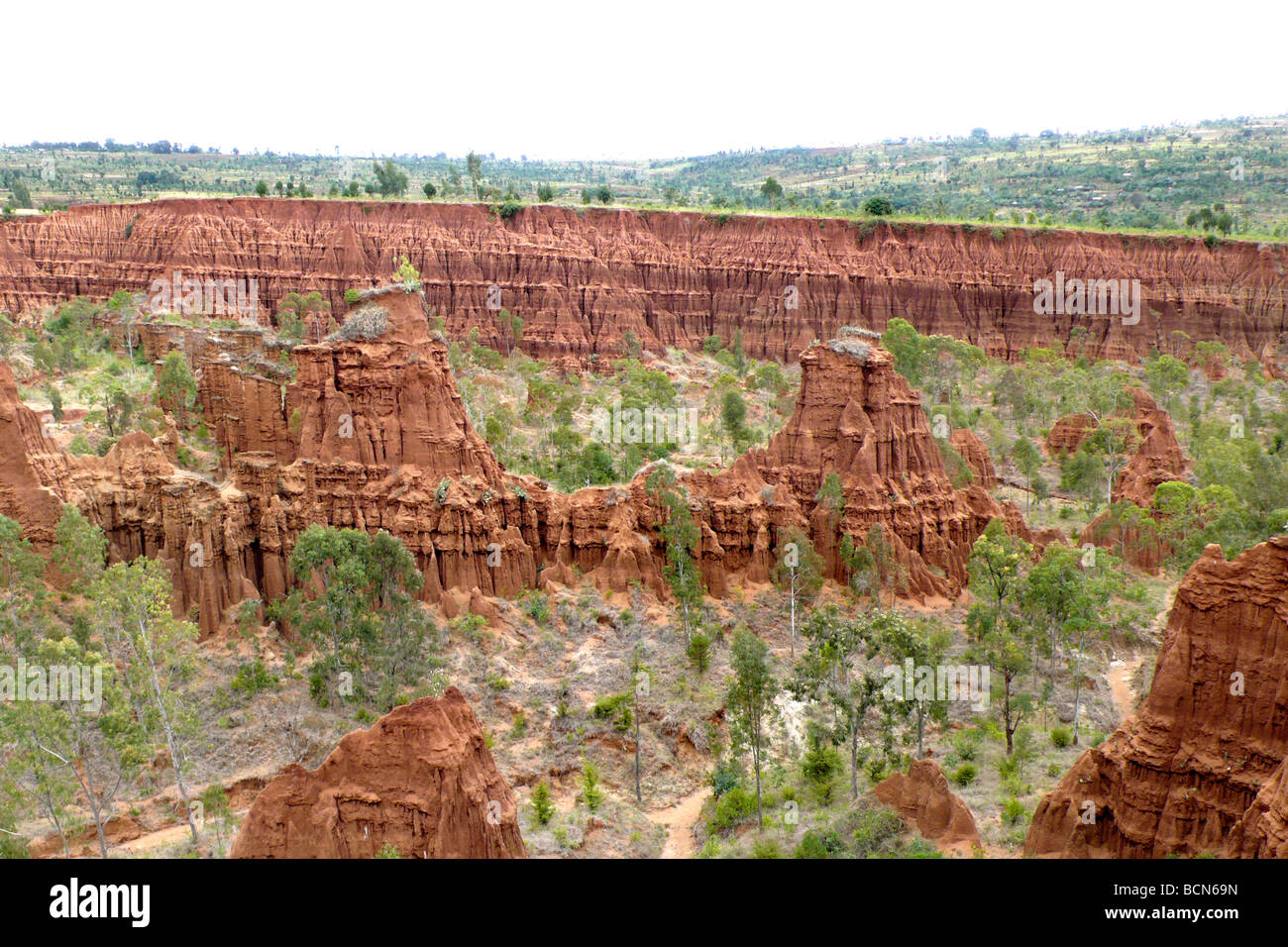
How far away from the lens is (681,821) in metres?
33.0

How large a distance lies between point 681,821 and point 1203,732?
15.7m

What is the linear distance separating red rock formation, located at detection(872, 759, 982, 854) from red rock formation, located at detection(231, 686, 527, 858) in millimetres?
10542

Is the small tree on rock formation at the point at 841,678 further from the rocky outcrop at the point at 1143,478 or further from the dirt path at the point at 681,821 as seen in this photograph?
the rocky outcrop at the point at 1143,478

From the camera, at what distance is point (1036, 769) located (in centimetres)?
3222

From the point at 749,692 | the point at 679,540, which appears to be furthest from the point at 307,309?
the point at 749,692

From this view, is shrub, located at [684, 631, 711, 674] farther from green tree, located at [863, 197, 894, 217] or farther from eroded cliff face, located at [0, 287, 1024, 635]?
green tree, located at [863, 197, 894, 217]

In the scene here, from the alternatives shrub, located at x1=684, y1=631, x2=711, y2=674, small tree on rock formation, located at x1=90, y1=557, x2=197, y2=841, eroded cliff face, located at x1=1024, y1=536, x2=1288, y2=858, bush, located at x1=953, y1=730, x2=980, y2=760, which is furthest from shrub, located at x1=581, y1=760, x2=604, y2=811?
eroded cliff face, located at x1=1024, y1=536, x2=1288, y2=858

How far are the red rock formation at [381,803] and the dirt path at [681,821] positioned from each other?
8.75 metres

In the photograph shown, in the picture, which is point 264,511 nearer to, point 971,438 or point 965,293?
point 971,438

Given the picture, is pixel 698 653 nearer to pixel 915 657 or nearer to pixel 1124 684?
pixel 915 657

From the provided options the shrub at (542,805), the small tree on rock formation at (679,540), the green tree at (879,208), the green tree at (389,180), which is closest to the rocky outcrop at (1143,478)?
the small tree on rock formation at (679,540)
